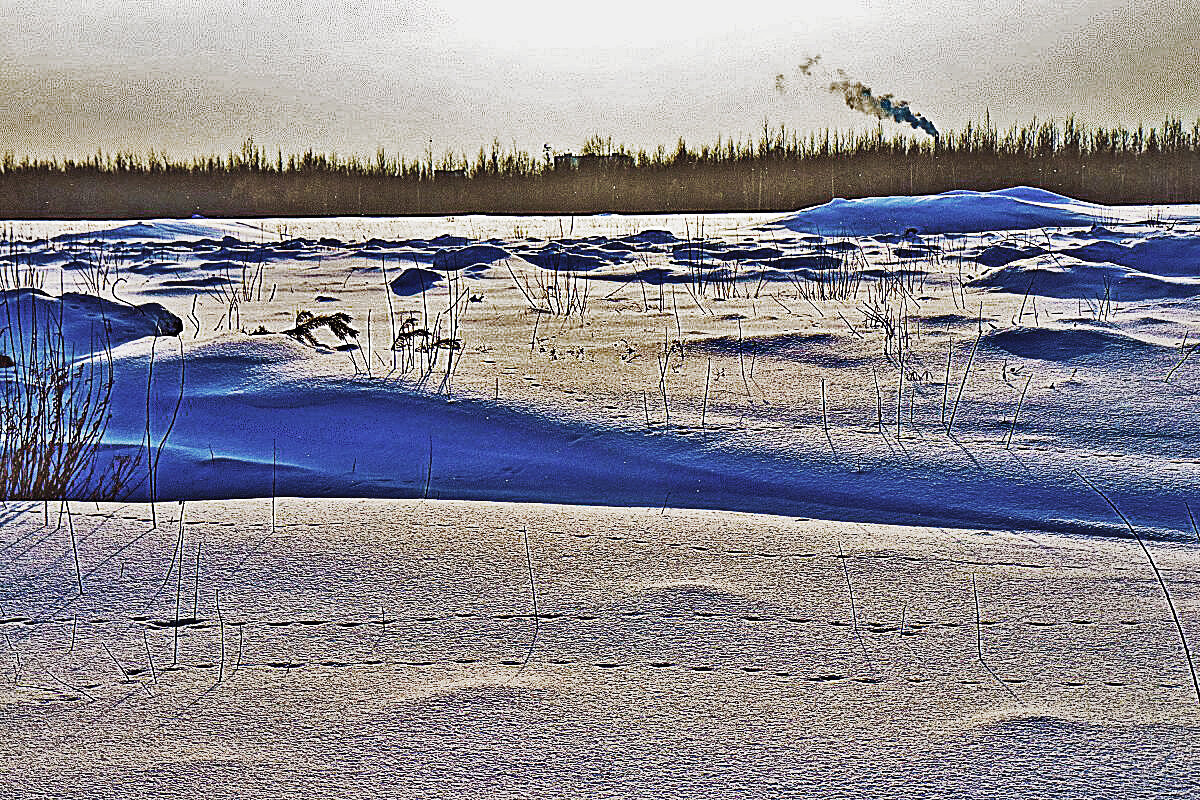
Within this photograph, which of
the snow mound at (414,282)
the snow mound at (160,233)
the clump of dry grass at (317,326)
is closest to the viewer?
the clump of dry grass at (317,326)

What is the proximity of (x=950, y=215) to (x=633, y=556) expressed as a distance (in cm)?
1017

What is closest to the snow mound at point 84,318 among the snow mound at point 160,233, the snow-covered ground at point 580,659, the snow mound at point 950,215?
the snow-covered ground at point 580,659

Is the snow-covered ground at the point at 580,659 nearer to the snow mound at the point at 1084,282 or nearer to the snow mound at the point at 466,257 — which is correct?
the snow mound at the point at 1084,282

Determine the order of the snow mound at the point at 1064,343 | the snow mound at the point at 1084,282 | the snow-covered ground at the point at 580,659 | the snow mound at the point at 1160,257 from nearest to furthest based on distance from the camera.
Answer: the snow-covered ground at the point at 580,659 < the snow mound at the point at 1064,343 < the snow mound at the point at 1084,282 < the snow mound at the point at 1160,257

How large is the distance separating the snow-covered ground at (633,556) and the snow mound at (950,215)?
234 inches

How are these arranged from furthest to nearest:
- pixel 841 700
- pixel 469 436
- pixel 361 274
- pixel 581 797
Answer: pixel 361 274 → pixel 469 436 → pixel 841 700 → pixel 581 797

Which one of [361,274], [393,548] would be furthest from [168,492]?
[361,274]

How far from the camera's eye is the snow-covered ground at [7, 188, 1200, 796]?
1.26 m

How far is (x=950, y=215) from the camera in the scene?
11312 millimetres

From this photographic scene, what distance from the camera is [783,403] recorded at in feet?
11.2

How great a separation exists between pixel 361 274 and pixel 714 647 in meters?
6.40

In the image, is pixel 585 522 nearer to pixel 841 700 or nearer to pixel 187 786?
pixel 841 700

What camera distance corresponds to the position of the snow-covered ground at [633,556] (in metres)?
1.26

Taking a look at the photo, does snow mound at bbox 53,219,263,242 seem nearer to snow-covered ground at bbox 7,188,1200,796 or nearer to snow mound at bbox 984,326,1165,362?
snow-covered ground at bbox 7,188,1200,796
